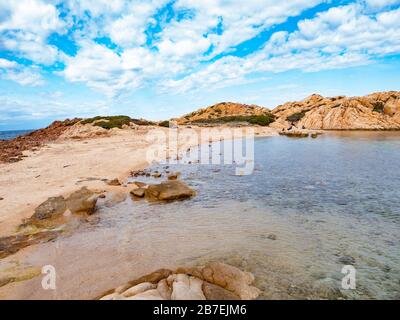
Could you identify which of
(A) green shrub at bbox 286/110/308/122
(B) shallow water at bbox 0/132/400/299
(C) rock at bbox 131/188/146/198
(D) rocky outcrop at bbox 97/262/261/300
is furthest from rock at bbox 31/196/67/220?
(A) green shrub at bbox 286/110/308/122

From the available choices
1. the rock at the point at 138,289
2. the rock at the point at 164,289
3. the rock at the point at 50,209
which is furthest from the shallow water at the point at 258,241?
the rock at the point at 50,209

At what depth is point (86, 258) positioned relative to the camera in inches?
395

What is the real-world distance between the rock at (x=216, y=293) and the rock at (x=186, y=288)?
0.44 ft

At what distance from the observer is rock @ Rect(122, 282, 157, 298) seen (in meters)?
7.32

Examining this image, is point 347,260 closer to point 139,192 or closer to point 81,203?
point 139,192

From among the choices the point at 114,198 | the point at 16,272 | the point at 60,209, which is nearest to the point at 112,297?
the point at 16,272

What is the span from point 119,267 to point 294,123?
8942 centimetres

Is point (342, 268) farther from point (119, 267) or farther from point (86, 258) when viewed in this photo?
point (86, 258)

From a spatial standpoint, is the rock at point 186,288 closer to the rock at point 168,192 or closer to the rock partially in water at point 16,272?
the rock partially in water at point 16,272

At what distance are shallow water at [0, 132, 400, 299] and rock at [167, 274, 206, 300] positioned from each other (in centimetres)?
147

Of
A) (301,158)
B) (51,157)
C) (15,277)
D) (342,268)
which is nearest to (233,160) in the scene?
(301,158)

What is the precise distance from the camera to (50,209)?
14.1m

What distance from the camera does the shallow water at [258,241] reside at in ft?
27.8
